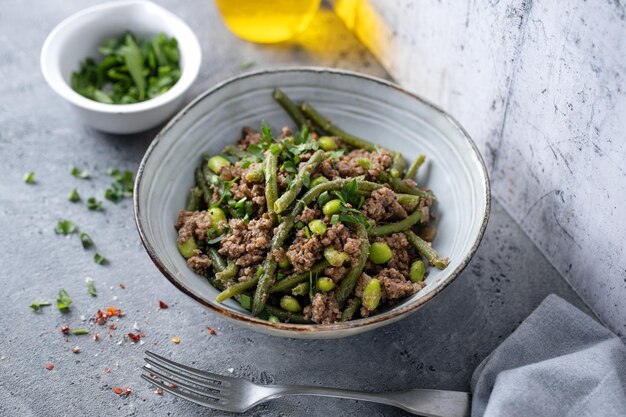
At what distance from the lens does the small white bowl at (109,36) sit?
3660 mm

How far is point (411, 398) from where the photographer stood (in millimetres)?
2770

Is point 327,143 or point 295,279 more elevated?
point 327,143

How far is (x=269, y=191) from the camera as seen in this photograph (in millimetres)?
2961

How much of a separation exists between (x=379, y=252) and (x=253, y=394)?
2.43ft

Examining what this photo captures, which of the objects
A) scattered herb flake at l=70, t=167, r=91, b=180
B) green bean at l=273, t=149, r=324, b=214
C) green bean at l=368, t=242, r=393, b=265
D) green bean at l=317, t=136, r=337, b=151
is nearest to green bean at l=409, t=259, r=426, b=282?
green bean at l=368, t=242, r=393, b=265

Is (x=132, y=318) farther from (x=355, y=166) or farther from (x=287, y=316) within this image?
(x=355, y=166)

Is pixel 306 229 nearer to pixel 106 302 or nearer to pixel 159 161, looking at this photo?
pixel 159 161

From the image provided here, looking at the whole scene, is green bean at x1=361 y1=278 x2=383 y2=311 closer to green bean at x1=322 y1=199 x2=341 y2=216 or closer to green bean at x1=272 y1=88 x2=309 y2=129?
green bean at x1=322 y1=199 x2=341 y2=216

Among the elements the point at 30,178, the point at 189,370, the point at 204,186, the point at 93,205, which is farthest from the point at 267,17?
the point at 189,370

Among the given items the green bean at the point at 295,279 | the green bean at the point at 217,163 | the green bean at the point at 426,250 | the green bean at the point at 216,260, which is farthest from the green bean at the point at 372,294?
the green bean at the point at 217,163

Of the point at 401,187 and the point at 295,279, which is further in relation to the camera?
the point at 401,187

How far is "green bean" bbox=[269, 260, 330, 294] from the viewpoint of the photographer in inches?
113

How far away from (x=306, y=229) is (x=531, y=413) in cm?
108

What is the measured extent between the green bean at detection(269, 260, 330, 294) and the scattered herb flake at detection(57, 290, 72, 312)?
0.99 meters
